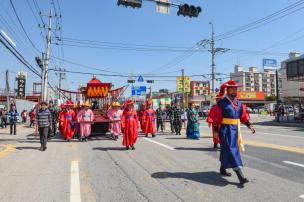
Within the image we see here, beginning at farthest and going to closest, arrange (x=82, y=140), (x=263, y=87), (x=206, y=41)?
(x=263, y=87) < (x=206, y=41) < (x=82, y=140)

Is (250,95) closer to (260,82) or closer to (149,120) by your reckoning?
(260,82)

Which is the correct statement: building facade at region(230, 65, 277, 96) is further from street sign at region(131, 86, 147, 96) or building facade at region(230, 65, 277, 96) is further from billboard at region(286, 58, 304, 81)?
billboard at region(286, 58, 304, 81)

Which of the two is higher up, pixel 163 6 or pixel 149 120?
pixel 163 6

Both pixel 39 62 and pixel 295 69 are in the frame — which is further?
pixel 39 62

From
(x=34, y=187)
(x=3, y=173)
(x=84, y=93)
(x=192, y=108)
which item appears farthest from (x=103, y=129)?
(x=34, y=187)

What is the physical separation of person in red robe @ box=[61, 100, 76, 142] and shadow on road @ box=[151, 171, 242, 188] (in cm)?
999

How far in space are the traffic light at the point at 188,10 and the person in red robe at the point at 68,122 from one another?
23.7 feet

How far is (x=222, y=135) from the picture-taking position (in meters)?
7.07

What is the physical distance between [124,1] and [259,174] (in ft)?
27.5

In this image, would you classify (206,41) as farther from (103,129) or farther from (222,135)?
(222,135)

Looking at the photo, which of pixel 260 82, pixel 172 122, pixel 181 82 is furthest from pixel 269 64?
pixel 260 82

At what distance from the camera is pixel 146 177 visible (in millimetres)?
7668

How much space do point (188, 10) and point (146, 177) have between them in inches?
351

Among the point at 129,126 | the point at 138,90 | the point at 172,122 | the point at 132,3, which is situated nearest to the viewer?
the point at 129,126
